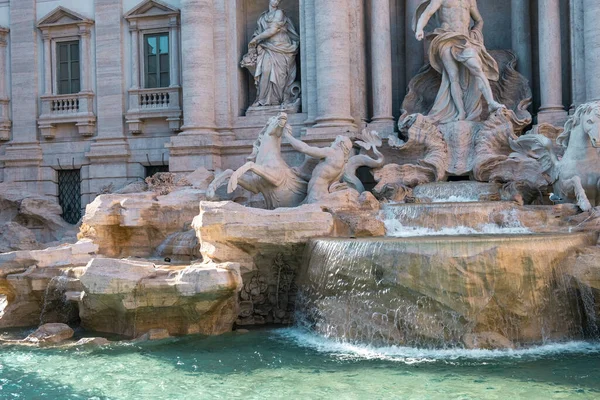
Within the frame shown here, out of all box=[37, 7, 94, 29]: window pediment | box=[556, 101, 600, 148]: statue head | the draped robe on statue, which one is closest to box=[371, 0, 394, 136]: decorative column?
the draped robe on statue

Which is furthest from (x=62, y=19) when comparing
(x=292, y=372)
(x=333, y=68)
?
(x=292, y=372)

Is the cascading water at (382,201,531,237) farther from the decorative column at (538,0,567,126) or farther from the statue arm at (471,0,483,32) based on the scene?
the statue arm at (471,0,483,32)

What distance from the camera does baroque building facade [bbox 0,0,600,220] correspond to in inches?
615

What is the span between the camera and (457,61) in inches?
601

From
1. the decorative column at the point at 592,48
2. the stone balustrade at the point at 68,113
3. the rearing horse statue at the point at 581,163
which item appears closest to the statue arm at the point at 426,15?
the decorative column at the point at 592,48

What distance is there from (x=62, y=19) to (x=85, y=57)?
3.58 feet

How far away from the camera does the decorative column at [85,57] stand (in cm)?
1834

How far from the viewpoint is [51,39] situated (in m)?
18.7

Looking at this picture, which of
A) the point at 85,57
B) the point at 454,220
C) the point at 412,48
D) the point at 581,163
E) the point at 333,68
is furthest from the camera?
the point at 85,57

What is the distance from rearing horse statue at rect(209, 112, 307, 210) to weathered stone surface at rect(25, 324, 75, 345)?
3.70 m

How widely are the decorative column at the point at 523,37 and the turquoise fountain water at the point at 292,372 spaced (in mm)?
7850

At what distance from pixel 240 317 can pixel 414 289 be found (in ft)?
10.2

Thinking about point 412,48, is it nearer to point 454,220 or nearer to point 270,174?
point 270,174

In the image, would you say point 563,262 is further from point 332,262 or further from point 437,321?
point 332,262
